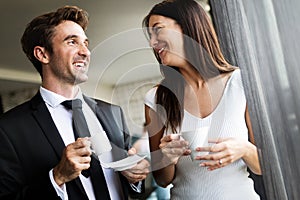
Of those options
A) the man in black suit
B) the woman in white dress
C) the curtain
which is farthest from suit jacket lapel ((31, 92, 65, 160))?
the curtain

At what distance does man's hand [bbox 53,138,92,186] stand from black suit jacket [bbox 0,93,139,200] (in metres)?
0.03

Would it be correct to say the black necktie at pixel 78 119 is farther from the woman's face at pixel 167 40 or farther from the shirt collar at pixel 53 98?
the woman's face at pixel 167 40

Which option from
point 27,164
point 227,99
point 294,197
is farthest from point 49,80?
point 294,197

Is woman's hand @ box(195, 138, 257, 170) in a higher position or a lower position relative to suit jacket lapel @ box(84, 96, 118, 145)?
lower

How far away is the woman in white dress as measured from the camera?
572mm

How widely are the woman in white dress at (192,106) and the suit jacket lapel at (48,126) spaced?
0.41ft

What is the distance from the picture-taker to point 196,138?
1.91 feet

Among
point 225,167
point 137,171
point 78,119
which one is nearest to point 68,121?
point 78,119

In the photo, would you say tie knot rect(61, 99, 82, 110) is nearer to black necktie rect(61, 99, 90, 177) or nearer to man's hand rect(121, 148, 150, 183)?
black necktie rect(61, 99, 90, 177)

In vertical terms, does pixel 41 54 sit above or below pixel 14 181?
above

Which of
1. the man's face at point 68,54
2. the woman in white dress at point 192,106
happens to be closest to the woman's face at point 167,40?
the woman in white dress at point 192,106

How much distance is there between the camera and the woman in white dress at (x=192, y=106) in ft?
1.88

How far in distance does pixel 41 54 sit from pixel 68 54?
44mm

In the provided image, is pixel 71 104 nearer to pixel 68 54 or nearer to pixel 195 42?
pixel 68 54
